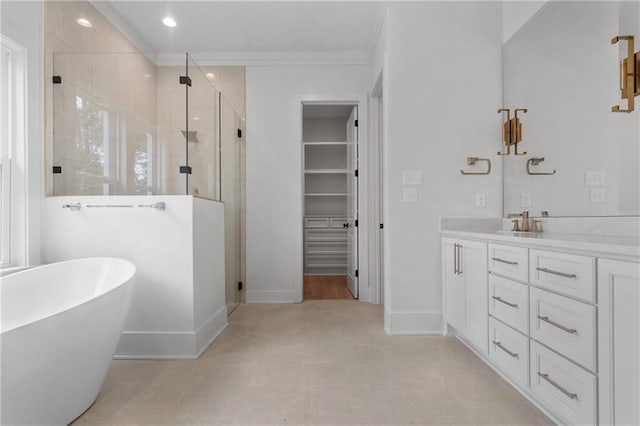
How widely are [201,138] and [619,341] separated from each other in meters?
2.70

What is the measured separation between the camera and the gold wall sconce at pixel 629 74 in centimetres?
157

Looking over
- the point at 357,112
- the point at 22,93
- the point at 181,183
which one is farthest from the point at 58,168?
the point at 357,112

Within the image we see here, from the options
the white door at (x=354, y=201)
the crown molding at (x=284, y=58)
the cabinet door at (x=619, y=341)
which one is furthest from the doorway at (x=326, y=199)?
the cabinet door at (x=619, y=341)

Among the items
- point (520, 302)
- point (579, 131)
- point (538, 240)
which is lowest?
point (520, 302)

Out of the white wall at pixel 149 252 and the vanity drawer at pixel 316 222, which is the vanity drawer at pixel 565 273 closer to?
the white wall at pixel 149 252

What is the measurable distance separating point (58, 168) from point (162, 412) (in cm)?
186

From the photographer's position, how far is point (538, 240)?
4.92 feet

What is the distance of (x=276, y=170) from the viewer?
12.1ft

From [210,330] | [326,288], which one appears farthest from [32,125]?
[326,288]

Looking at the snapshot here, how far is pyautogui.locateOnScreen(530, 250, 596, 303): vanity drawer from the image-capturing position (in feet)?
4.01

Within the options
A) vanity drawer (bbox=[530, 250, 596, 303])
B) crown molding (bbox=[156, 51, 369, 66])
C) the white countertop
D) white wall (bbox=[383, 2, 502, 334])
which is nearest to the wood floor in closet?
white wall (bbox=[383, 2, 502, 334])

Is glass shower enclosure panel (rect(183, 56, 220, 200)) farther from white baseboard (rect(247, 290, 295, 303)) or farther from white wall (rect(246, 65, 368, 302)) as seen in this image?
white baseboard (rect(247, 290, 295, 303))

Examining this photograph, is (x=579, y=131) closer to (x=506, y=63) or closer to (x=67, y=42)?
(x=506, y=63)

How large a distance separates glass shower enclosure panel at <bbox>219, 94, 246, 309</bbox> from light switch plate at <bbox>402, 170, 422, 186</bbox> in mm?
1633
